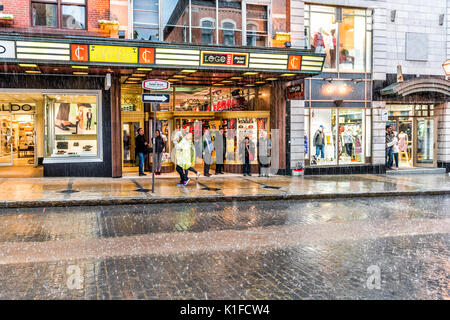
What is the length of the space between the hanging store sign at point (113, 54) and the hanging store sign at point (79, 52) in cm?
15

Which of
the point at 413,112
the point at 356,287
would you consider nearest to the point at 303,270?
the point at 356,287

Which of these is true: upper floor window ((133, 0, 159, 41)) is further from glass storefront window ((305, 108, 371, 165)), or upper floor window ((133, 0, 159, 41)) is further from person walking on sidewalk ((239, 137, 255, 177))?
glass storefront window ((305, 108, 371, 165))

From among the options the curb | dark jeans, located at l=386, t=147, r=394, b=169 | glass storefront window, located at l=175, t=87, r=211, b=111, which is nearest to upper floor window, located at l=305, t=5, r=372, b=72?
dark jeans, located at l=386, t=147, r=394, b=169

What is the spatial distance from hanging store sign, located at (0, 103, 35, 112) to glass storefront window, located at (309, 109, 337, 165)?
13517 millimetres

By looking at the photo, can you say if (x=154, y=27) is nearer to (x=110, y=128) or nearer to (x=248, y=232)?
(x=110, y=128)

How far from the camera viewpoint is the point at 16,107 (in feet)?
68.8

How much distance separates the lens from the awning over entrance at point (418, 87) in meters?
19.0

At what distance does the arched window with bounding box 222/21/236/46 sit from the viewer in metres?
17.3

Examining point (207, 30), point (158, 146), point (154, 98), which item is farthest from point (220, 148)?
point (154, 98)

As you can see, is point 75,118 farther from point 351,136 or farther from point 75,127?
point 351,136

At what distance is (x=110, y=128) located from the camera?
1627 cm

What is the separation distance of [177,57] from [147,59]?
1.01m

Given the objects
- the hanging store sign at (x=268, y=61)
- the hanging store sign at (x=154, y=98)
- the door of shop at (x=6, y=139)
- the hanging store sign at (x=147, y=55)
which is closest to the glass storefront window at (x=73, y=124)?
the hanging store sign at (x=147, y=55)
